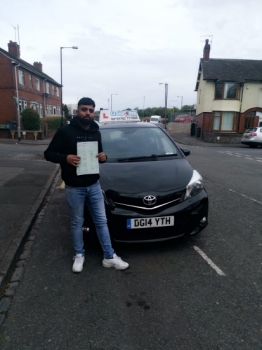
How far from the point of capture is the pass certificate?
3018mm

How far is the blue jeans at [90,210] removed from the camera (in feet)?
10.3

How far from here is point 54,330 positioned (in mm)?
2328

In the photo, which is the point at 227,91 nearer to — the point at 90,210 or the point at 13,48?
the point at 13,48

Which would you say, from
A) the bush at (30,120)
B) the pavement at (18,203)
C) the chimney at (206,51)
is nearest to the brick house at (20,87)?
the bush at (30,120)

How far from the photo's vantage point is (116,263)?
3.26m

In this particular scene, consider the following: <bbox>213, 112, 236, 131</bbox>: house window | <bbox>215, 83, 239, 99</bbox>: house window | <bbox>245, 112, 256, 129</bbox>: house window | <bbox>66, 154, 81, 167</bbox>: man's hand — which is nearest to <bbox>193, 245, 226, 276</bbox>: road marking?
<bbox>66, 154, 81, 167</bbox>: man's hand

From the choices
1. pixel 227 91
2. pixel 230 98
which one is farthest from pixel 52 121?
pixel 230 98

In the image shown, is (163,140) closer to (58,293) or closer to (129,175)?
(129,175)

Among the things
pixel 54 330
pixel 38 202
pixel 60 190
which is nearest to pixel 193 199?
pixel 54 330

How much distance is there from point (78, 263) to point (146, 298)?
94cm

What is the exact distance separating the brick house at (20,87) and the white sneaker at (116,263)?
20406 mm

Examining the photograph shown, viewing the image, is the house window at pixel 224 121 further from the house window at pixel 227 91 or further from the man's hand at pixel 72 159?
Result: the man's hand at pixel 72 159

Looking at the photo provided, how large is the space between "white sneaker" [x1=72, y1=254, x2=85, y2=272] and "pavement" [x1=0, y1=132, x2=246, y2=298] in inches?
29.1

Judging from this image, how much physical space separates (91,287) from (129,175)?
58.8 inches
